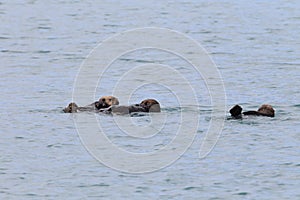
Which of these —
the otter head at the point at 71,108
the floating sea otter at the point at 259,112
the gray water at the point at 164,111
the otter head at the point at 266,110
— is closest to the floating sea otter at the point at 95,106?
the otter head at the point at 71,108

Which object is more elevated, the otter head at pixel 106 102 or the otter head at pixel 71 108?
the otter head at pixel 106 102

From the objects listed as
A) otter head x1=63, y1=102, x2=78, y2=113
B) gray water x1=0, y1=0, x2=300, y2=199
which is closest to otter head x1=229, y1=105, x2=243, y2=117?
gray water x1=0, y1=0, x2=300, y2=199

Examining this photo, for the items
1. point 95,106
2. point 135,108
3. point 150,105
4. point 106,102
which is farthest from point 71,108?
point 150,105

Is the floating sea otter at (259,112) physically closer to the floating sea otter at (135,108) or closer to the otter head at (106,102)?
the floating sea otter at (135,108)

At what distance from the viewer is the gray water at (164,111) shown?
973 cm

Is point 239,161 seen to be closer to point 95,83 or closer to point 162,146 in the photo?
point 162,146

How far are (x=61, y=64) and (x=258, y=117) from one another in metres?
6.16

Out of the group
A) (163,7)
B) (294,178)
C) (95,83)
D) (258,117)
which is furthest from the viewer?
(163,7)

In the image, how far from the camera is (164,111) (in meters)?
12.8

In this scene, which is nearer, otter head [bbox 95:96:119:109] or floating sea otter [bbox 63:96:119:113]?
floating sea otter [bbox 63:96:119:113]

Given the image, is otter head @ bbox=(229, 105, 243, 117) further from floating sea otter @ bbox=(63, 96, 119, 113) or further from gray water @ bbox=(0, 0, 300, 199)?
floating sea otter @ bbox=(63, 96, 119, 113)

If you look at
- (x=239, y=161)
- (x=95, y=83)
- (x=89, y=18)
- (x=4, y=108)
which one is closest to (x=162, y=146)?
(x=239, y=161)

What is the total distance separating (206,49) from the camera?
64.1 ft

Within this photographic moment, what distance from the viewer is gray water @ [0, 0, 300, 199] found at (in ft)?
31.9
